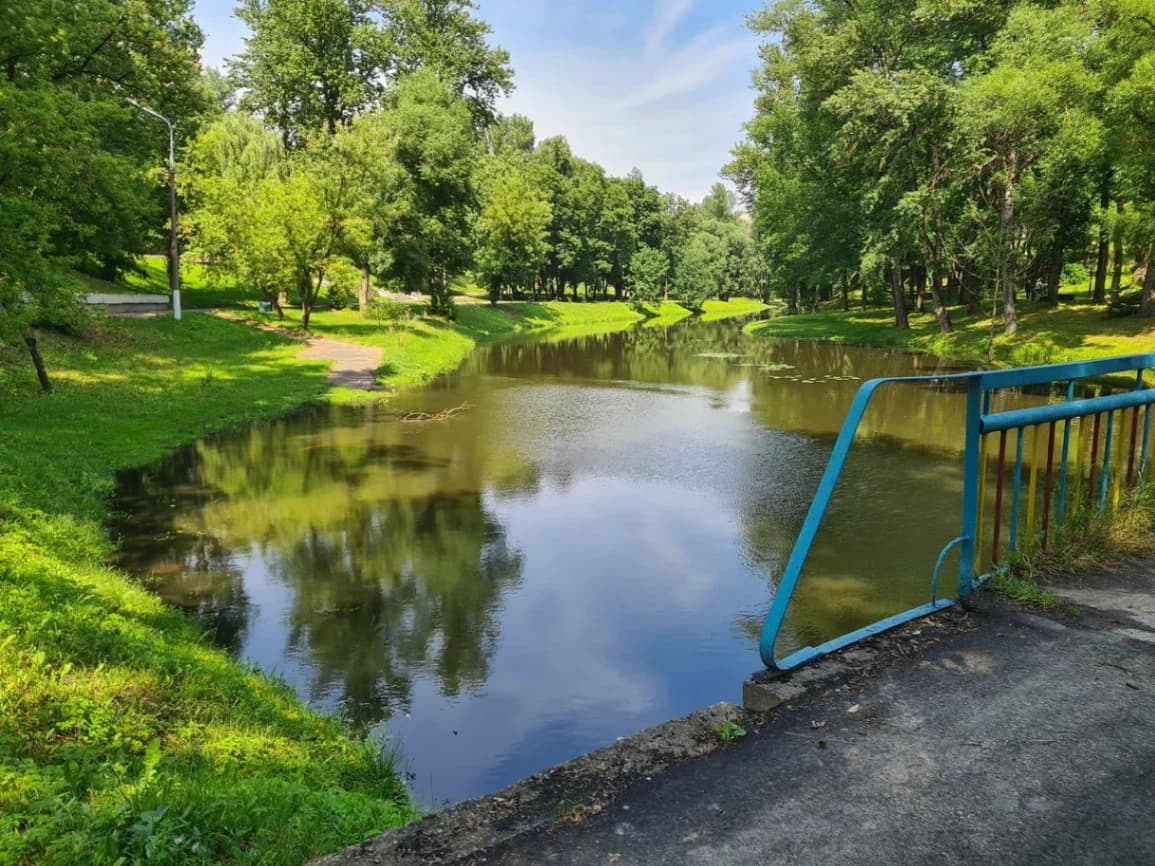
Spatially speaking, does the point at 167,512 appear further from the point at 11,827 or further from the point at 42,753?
the point at 11,827

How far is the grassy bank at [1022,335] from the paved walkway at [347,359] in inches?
838

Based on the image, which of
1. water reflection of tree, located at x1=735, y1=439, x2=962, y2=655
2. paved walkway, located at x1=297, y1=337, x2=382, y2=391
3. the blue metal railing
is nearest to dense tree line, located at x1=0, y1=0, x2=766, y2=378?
paved walkway, located at x1=297, y1=337, x2=382, y2=391

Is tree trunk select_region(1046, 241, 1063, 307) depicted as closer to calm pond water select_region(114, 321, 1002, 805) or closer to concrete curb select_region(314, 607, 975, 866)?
calm pond water select_region(114, 321, 1002, 805)

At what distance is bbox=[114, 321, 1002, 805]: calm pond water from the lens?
6254mm

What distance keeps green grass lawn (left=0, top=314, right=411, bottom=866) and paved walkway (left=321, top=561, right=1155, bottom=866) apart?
815 millimetres

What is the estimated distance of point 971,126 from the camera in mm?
27938

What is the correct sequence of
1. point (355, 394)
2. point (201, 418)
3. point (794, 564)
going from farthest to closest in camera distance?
point (355, 394)
point (201, 418)
point (794, 564)

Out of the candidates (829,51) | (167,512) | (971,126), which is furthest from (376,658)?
(829,51)

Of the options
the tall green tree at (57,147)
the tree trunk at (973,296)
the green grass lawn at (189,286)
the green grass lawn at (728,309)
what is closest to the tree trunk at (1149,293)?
the tree trunk at (973,296)

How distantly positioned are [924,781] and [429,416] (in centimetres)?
1631

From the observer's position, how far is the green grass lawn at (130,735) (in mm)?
3021

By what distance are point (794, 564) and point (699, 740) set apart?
95 centimetres

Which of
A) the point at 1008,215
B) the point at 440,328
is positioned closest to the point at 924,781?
the point at 1008,215

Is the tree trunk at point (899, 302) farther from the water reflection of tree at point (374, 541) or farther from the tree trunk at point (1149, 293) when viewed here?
the water reflection of tree at point (374, 541)
